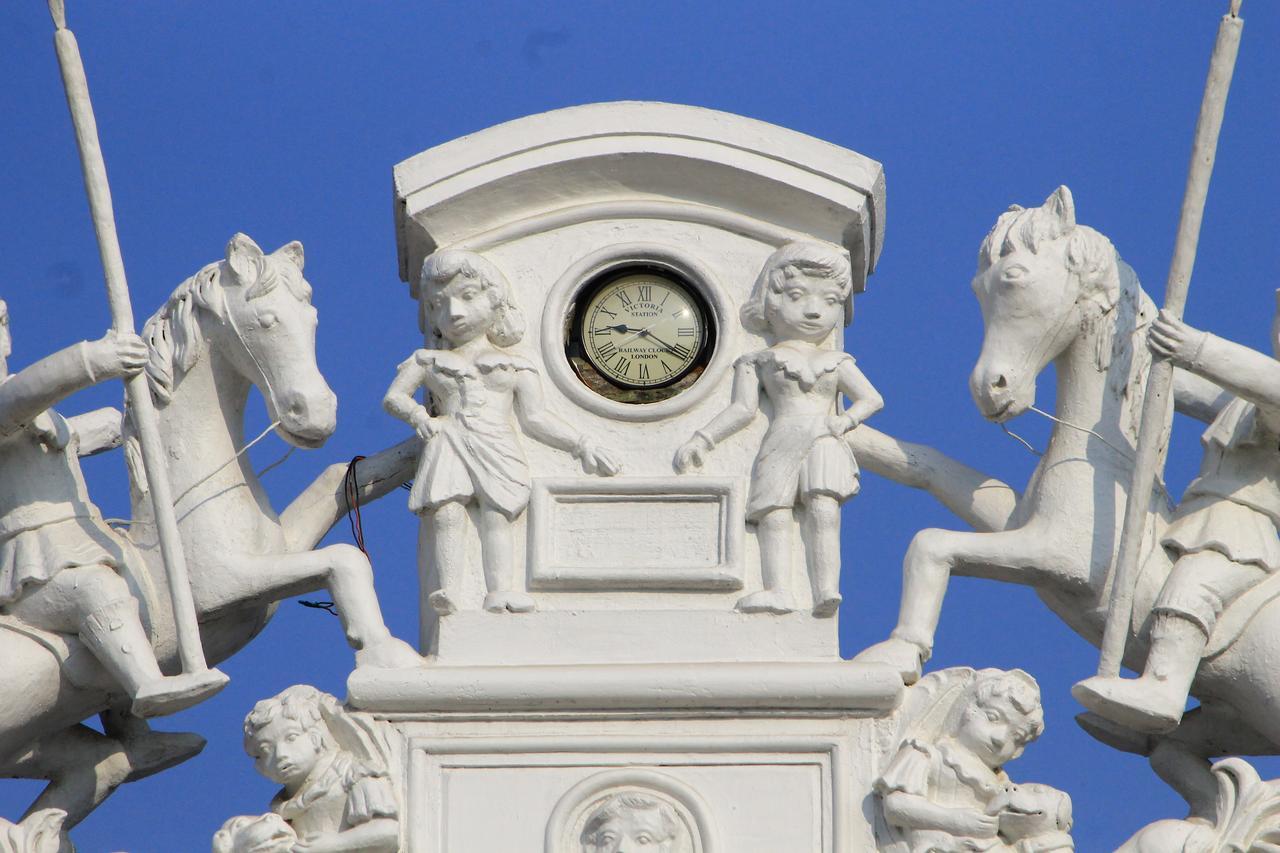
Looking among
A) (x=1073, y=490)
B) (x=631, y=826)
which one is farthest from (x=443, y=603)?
(x=1073, y=490)

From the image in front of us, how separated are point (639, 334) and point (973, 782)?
214 cm

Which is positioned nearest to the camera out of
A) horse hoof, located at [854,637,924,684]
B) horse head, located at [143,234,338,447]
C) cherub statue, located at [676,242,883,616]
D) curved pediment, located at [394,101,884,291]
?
horse hoof, located at [854,637,924,684]

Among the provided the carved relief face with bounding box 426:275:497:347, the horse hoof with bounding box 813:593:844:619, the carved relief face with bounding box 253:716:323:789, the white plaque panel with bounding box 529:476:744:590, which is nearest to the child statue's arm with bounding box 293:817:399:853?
the carved relief face with bounding box 253:716:323:789

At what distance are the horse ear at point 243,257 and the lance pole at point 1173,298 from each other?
330cm

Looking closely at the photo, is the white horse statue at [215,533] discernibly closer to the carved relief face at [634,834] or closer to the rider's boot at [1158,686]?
the carved relief face at [634,834]

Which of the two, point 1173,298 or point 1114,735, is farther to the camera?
point 1114,735

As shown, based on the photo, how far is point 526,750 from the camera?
1465 centimetres

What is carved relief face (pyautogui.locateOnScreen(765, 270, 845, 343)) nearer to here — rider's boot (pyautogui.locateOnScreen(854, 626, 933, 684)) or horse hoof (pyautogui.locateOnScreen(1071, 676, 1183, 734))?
rider's boot (pyautogui.locateOnScreen(854, 626, 933, 684))

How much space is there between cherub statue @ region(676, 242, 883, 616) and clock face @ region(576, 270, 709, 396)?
0.21 m

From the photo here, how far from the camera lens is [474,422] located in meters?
15.1

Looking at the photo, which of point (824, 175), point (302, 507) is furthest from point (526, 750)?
point (824, 175)

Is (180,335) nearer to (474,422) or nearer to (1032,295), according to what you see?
(474,422)

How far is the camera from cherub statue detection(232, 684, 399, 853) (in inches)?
569

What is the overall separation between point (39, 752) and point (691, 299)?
2944 millimetres
